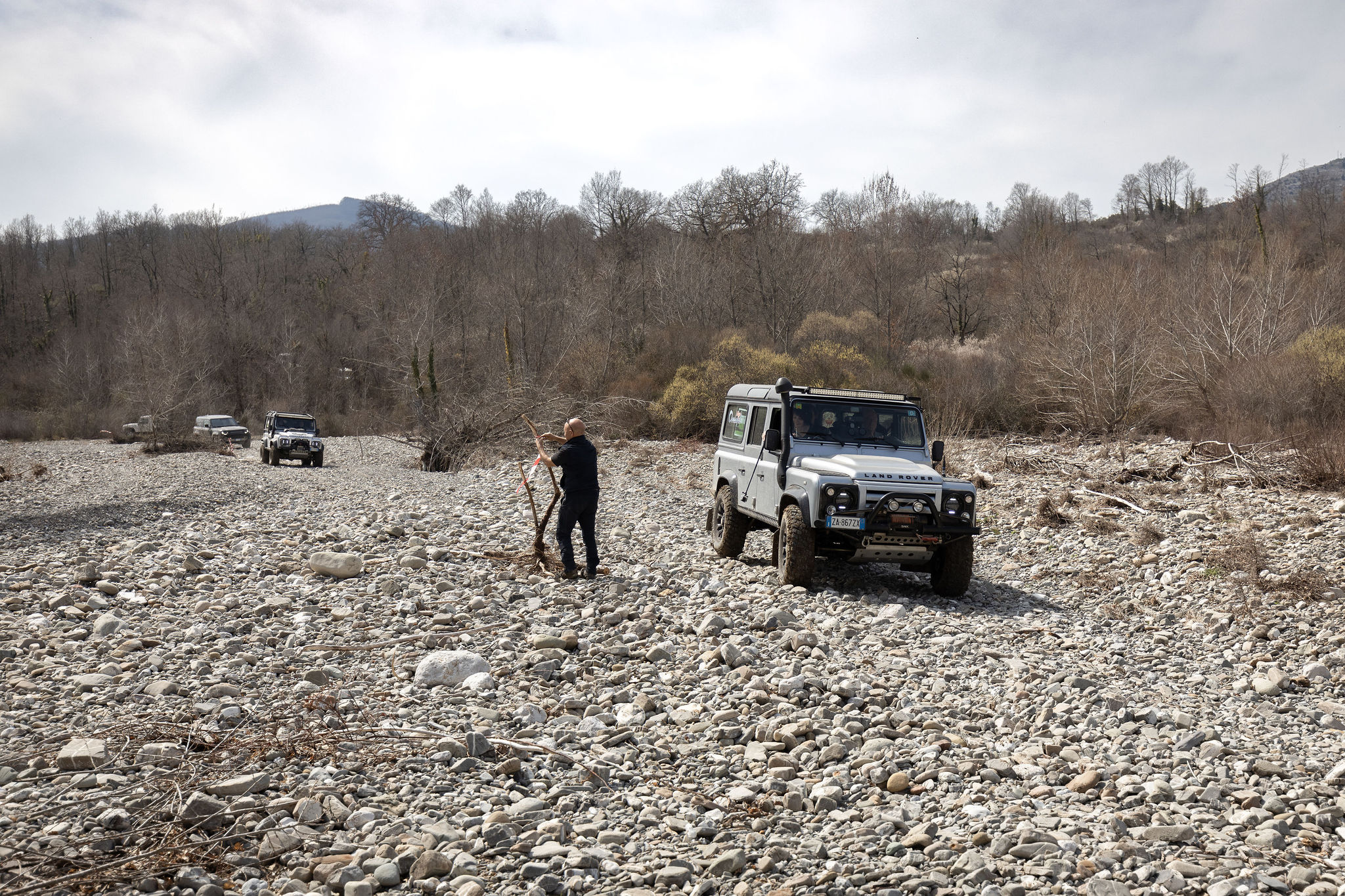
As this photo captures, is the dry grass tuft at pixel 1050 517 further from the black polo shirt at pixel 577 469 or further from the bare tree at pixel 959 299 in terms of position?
the bare tree at pixel 959 299

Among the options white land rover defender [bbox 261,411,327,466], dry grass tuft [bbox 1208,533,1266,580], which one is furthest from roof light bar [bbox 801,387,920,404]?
white land rover defender [bbox 261,411,327,466]

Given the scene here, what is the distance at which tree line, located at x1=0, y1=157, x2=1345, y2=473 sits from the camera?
26969 millimetres

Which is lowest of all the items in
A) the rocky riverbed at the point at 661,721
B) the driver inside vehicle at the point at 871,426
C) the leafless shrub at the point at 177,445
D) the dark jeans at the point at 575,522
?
the rocky riverbed at the point at 661,721

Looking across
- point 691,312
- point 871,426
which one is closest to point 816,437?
point 871,426

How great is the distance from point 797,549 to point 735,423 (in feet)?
9.81

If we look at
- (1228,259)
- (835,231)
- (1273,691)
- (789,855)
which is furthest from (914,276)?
(789,855)

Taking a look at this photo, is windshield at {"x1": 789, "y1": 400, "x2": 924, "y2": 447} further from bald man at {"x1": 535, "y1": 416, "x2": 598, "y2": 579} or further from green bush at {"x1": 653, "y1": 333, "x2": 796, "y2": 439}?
green bush at {"x1": 653, "y1": 333, "x2": 796, "y2": 439}

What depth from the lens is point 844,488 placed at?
28.6 ft

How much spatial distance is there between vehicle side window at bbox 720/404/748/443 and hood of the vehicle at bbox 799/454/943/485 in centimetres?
176

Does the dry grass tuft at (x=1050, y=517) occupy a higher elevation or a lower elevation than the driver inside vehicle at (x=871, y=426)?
lower

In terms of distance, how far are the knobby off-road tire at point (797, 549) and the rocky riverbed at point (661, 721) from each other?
0.32 metres

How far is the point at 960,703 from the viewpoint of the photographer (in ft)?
20.3

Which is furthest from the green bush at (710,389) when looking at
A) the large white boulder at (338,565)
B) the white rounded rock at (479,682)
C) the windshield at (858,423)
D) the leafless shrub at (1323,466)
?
the white rounded rock at (479,682)

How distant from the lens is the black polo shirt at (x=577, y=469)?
9.41m
